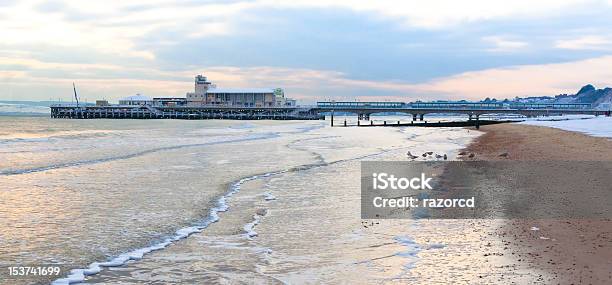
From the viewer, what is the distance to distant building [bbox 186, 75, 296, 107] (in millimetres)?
154125

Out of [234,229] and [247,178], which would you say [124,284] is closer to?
[234,229]

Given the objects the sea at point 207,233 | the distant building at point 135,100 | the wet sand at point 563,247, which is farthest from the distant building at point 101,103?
the wet sand at point 563,247

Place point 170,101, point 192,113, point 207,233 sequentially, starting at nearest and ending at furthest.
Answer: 1. point 207,233
2. point 192,113
3. point 170,101

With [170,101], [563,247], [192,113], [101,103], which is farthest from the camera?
[170,101]

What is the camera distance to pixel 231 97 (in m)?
156

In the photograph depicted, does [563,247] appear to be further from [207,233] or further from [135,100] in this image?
[135,100]

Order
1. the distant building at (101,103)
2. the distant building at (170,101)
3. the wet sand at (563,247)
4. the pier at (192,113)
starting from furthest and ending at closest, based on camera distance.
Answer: the distant building at (170,101) < the distant building at (101,103) < the pier at (192,113) < the wet sand at (563,247)

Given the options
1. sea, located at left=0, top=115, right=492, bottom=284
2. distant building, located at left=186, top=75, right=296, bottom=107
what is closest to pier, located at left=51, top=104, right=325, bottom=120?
distant building, located at left=186, top=75, right=296, bottom=107

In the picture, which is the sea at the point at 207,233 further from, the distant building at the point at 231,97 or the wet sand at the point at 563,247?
the distant building at the point at 231,97

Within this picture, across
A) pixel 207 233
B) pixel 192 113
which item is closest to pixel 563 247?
pixel 207 233

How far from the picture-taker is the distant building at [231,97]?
154125 millimetres

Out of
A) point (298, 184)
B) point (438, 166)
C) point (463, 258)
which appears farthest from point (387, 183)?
point (463, 258)

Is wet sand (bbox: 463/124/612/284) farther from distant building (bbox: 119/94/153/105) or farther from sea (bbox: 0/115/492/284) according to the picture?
distant building (bbox: 119/94/153/105)

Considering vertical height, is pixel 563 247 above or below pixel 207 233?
above
